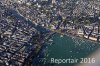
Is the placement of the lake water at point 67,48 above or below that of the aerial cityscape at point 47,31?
below

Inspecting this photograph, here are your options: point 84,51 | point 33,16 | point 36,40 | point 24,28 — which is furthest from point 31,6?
point 84,51

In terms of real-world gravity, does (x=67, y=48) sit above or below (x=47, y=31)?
below

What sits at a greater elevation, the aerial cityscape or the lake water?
the aerial cityscape

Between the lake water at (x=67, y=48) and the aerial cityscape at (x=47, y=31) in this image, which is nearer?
the aerial cityscape at (x=47, y=31)

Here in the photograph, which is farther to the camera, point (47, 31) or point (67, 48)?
point (47, 31)

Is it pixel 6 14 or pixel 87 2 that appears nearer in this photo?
pixel 6 14

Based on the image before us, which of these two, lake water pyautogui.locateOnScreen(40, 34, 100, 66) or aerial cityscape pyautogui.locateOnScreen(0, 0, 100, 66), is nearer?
aerial cityscape pyautogui.locateOnScreen(0, 0, 100, 66)

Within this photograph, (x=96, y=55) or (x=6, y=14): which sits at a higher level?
(x=6, y=14)

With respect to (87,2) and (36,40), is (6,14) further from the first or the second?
(87,2)
